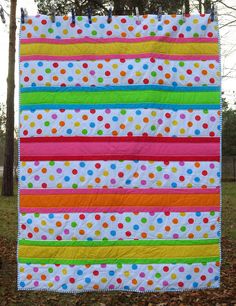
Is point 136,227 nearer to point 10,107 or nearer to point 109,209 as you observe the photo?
point 109,209

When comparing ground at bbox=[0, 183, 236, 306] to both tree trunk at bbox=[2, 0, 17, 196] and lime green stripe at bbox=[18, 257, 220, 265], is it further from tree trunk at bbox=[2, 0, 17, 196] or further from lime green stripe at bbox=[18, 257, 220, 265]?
tree trunk at bbox=[2, 0, 17, 196]

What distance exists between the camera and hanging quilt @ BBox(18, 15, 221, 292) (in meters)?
3.79

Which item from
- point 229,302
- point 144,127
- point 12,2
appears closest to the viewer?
point 144,127

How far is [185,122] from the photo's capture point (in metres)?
3.82

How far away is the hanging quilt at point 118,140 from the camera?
3785 mm

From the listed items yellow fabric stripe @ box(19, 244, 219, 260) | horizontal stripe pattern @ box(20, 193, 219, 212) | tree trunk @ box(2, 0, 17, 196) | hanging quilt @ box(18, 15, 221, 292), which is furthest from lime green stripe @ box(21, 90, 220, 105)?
tree trunk @ box(2, 0, 17, 196)

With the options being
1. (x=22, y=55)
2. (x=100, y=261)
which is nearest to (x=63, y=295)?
Answer: (x=100, y=261)

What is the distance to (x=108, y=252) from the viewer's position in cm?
386

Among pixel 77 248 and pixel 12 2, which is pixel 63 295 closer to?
pixel 77 248

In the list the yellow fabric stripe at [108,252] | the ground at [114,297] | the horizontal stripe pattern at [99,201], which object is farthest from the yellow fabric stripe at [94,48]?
the ground at [114,297]

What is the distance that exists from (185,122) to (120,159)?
65cm

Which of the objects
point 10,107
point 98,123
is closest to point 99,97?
point 98,123

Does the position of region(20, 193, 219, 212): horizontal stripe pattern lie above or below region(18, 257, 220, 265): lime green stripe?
above

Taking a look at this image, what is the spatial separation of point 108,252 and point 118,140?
3.23 feet
